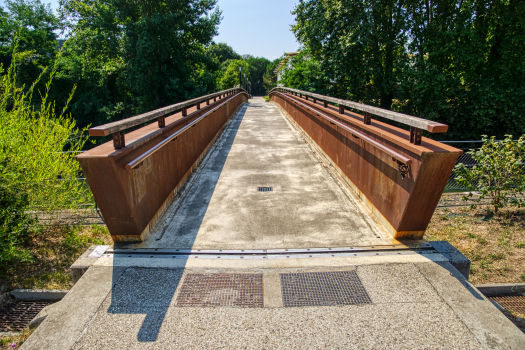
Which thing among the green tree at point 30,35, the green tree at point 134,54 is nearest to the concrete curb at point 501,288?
the green tree at point 134,54

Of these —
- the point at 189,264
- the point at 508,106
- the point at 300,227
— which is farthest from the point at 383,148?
the point at 508,106

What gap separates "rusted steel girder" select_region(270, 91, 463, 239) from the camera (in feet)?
11.2

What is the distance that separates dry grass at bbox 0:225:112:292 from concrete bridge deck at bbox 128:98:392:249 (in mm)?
1318

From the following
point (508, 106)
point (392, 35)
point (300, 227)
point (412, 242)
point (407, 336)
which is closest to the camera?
point (407, 336)

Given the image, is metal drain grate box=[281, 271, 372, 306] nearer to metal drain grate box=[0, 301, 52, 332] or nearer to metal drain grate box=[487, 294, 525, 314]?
metal drain grate box=[487, 294, 525, 314]

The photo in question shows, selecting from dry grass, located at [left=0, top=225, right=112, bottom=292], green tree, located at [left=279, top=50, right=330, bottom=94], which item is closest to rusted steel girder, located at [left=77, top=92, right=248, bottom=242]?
dry grass, located at [left=0, top=225, right=112, bottom=292]

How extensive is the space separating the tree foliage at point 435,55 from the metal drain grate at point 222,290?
63.7 ft

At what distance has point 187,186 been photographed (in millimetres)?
6184

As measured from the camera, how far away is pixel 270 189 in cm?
602

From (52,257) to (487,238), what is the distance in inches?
292

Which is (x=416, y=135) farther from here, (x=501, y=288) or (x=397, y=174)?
(x=501, y=288)

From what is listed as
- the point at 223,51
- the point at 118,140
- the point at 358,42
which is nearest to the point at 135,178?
the point at 118,140

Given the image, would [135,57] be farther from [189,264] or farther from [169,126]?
[189,264]

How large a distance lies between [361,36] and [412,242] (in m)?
18.8
